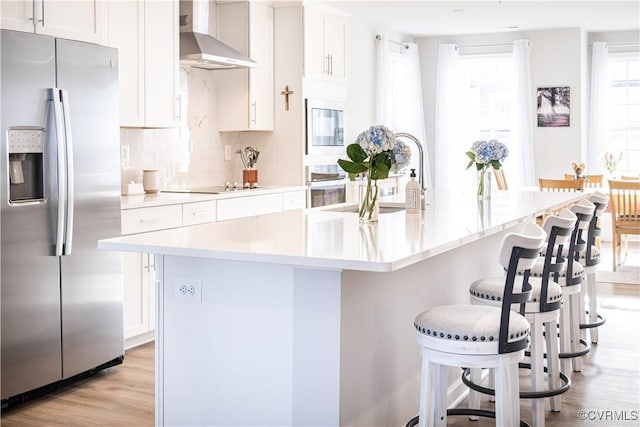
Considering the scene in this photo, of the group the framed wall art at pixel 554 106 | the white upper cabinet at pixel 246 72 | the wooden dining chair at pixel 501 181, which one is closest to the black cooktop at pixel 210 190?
the white upper cabinet at pixel 246 72

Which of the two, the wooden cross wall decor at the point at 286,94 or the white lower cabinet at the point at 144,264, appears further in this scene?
the wooden cross wall decor at the point at 286,94

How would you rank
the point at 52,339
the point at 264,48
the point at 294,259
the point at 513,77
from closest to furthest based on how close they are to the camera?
1. the point at 294,259
2. the point at 52,339
3. the point at 264,48
4. the point at 513,77

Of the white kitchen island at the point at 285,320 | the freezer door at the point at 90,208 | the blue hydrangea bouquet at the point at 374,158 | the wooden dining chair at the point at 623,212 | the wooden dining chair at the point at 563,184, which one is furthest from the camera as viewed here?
the wooden dining chair at the point at 623,212

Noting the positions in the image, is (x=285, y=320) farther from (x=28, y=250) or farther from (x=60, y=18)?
(x=60, y=18)

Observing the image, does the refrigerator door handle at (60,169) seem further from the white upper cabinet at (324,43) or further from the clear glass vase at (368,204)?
the white upper cabinet at (324,43)

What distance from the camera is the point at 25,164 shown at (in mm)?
3676

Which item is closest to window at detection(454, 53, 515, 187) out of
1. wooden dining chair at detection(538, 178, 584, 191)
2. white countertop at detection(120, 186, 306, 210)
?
wooden dining chair at detection(538, 178, 584, 191)

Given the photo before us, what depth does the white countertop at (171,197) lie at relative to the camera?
14.7 feet

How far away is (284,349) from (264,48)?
13.5 ft

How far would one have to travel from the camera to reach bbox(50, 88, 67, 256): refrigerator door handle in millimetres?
3701

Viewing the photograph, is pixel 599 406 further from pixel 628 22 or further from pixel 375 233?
pixel 628 22

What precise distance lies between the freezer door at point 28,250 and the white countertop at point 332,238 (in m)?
0.97

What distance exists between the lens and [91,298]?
13.2ft

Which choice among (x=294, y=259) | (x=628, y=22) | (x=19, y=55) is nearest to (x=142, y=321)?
(x=19, y=55)
